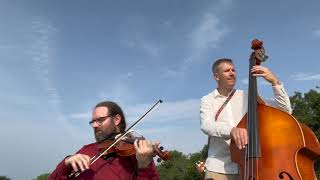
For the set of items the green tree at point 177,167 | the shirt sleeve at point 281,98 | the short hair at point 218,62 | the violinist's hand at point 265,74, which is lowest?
the shirt sleeve at point 281,98

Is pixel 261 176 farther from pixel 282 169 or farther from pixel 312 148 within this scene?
pixel 312 148

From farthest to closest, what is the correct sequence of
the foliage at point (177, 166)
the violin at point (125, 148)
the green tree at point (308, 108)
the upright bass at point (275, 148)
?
1. the foliage at point (177, 166)
2. the green tree at point (308, 108)
3. the violin at point (125, 148)
4. the upright bass at point (275, 148)

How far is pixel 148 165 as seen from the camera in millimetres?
5000

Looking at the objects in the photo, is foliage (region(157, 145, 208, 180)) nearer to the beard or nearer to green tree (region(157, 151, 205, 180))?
green tree (region(157, 151, 205, 180))

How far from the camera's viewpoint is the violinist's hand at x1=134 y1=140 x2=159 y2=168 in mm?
4852

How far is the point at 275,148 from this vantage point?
16.0 feet

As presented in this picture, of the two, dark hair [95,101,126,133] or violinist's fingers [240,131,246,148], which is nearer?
violinist's fingers [240,131,246,148]

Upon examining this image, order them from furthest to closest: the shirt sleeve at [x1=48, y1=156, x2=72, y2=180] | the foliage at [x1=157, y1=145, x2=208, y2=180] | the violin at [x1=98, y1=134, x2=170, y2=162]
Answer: the foliage at [x1=157, y1=145, x2=208, y2=180], the violin at [x1=98, y1=134, x2=170, y2=162], the shirt sleeve at [x1=48, y1=156, x2=72, y2=180]

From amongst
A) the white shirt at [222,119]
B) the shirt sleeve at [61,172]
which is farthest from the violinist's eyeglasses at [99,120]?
the white shirt at [222,119]

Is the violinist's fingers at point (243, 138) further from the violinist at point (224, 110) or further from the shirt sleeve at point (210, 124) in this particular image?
the shirt sleeve at point (210, 124)

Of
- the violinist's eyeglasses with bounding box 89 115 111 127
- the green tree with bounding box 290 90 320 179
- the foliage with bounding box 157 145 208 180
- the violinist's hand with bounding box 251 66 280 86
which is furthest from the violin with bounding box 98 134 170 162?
the foliage with bounding box 157 145 208 180

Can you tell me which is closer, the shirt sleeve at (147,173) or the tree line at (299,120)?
the shirt sleeve at (147,173)

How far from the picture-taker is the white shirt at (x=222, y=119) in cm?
559

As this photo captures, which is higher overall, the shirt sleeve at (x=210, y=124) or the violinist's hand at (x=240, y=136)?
the shirt sleeve at (x=210, y=124)
